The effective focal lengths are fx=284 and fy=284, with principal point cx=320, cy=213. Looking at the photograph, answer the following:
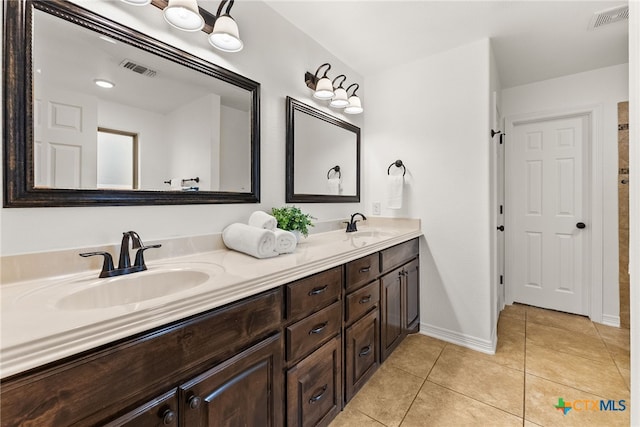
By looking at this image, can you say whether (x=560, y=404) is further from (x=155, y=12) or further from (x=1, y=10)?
(x=1, y=10)

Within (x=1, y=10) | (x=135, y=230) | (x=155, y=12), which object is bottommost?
(x=135, y=230)

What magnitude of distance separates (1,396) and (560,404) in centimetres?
231

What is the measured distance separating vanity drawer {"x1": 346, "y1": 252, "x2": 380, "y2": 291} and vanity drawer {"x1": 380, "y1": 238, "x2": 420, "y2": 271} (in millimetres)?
100

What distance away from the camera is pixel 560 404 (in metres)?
1.58

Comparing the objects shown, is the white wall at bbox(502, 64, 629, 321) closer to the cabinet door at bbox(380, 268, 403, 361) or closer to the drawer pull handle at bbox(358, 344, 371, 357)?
the cabinet door at bbox(380, 268, 403, 361)

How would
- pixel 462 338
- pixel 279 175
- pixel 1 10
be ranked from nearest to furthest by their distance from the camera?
pixel 1 10
pixel 279 175
pixel 462 338

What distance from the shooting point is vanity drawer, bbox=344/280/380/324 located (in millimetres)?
1489

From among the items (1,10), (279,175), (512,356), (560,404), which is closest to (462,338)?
(512,356)

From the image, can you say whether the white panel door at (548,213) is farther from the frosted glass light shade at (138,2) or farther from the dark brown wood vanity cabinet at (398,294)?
the frosted glass light shade at (138,2)

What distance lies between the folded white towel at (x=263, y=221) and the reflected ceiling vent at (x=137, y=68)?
80 centimetres

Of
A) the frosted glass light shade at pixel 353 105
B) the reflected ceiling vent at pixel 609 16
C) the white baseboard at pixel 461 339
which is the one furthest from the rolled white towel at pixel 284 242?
the reflected ceiling vent at pixel 609 16

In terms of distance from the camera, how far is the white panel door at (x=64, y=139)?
0.99 m

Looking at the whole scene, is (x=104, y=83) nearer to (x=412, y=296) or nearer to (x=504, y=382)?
(x=412, y=296)

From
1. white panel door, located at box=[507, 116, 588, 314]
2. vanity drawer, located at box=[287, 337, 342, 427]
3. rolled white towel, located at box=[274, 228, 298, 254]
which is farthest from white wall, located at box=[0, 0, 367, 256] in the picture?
white panel door, located at box=[507, 116, 588, 314]
